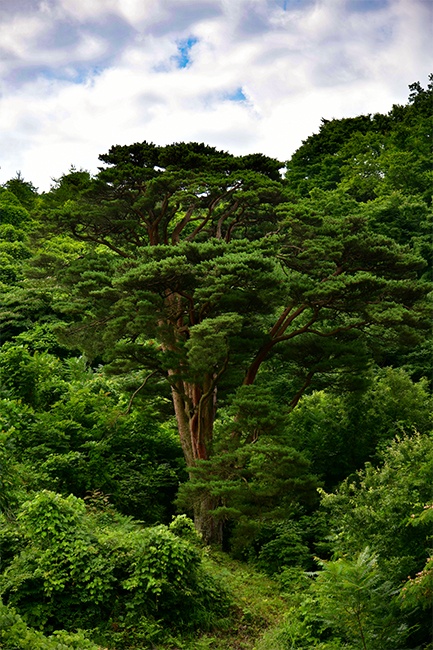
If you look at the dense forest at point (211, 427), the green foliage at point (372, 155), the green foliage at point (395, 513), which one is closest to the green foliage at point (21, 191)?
the green foliage at point (372, 155)

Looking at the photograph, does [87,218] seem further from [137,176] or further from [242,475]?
[242,475]

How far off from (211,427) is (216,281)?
4.42 meters

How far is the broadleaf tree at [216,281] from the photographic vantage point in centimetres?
1089

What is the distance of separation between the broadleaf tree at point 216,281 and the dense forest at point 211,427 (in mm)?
57

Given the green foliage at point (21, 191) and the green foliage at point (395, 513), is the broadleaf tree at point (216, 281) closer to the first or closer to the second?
the green foliage at point (395, 513)

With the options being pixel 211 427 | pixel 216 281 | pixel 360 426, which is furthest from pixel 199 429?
pixel 360 426

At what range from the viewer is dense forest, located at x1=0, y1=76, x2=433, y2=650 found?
24.0 ft

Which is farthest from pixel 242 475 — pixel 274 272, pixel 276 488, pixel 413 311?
pixel 413 311

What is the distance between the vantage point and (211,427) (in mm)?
13188

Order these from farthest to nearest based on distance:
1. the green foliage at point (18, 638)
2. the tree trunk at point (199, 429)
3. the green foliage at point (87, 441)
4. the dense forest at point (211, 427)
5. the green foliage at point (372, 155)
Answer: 1. the green foliage at point (372, 155)
2. the tree trunk at point (199, 429)
3. the green foliage at point (87, 441)
4. the dense forest at point (211, 427)
5. the green foliage at point (18, 638)

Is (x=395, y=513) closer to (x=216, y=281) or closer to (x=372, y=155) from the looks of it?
(x=216, y=281)

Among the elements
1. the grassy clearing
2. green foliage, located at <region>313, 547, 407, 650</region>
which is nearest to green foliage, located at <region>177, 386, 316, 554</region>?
the grassy clearing

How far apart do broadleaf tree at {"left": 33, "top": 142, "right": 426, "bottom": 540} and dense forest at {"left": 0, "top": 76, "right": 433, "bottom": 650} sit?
6cm

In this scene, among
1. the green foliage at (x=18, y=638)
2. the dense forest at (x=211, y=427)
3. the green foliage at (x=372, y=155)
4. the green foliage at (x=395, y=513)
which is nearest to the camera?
the green foliage at (x=18, y=638)
